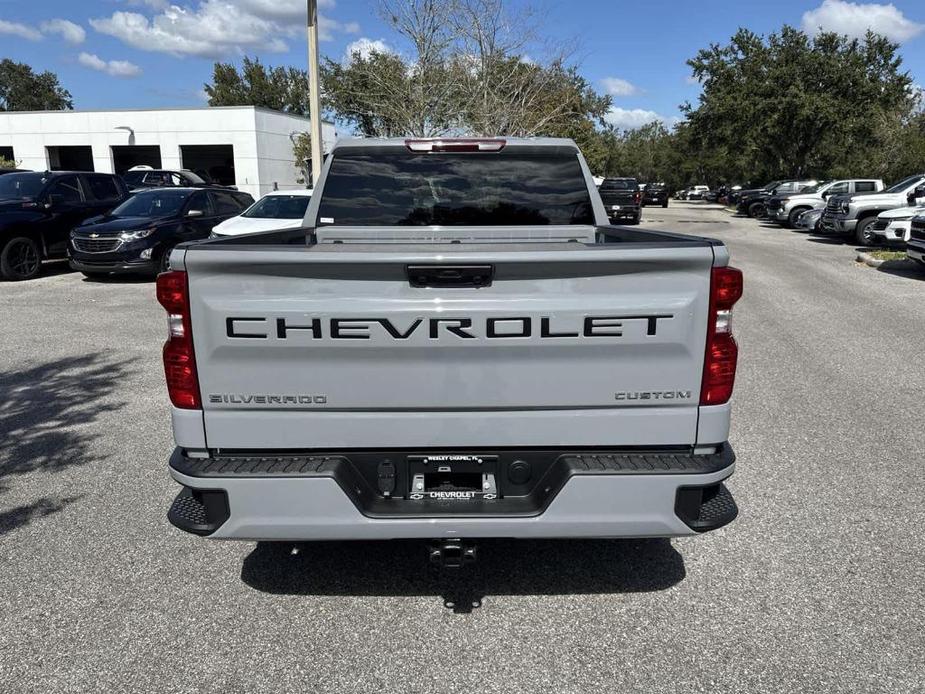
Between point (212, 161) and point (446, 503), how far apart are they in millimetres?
49455

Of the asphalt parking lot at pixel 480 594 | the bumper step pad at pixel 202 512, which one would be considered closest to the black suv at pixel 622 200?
the asphalt parking lot at pixel 480 594

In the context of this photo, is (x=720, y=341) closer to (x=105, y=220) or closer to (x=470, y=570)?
(x=470, y=570)

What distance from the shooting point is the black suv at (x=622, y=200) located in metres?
28.9

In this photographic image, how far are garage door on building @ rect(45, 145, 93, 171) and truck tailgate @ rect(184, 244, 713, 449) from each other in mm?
44568

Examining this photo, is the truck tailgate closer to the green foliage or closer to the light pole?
the light pole

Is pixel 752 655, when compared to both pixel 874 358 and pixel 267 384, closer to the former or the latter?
pixel 267 384

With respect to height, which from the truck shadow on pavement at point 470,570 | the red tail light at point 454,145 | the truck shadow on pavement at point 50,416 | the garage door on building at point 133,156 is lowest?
the truck shadow on pavement at point 50,416

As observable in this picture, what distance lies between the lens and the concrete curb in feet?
54.4

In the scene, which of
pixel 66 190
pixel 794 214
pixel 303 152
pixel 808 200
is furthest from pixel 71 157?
pixel 808 200

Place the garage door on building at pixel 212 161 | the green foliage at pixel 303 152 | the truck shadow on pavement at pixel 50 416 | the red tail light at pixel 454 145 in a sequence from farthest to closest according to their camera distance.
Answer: the garage door on building at pixel 212 161 < the green foliage at pixel 303 152 < the truck shadow on pavement at pixel 50 416 < the red tail light at pixel 454 145

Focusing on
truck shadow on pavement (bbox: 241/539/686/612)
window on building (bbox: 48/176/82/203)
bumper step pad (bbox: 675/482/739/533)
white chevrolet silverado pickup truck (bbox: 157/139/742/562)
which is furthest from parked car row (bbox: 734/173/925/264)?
window on building (bbox: 48/176/82/203)

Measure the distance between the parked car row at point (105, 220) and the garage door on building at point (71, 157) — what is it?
30.6 meters

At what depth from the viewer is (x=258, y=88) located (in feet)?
265

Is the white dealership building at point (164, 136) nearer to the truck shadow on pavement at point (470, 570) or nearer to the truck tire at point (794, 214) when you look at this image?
the truck tire at point (794, 214)
